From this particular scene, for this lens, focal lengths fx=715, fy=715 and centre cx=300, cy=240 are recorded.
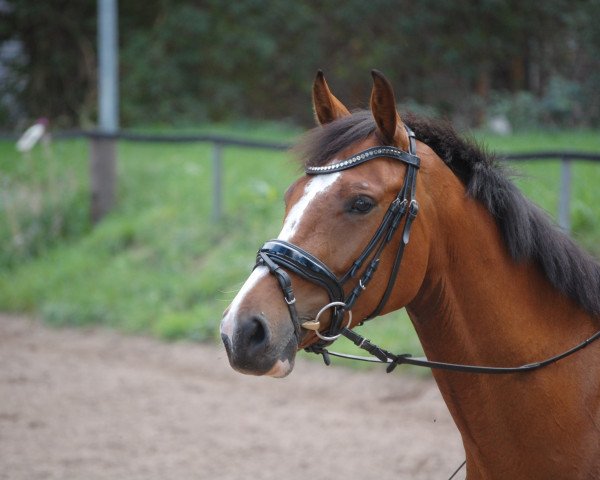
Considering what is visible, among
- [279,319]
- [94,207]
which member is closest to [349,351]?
[279,319]

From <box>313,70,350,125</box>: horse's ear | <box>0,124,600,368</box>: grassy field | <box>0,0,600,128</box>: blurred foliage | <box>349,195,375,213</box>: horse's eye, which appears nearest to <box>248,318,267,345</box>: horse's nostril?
<box>349,195,375,213</box>: horse's eye

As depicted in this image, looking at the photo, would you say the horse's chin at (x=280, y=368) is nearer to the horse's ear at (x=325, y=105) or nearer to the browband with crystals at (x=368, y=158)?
the browband with crystals at (x=368, y=158)

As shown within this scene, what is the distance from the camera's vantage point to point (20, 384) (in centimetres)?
657

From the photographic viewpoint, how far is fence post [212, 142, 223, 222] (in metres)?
9.32

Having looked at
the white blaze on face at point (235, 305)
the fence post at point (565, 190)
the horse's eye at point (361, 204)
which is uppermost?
the horse's eye at point (361, 204)

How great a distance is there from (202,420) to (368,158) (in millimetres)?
3870

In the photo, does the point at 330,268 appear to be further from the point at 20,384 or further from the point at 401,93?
the point at 401,93

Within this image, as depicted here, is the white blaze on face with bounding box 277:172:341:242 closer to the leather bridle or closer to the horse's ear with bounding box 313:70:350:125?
the leather bridle

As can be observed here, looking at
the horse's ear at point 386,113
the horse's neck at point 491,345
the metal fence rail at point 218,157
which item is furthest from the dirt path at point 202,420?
the horse's ear at point 386,113

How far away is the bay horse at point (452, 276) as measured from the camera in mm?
2328

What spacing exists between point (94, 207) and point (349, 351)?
552cm

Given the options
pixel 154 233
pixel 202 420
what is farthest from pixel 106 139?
pixel 202 420

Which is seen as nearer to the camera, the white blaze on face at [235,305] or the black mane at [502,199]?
the white blaze on face at [235,305]

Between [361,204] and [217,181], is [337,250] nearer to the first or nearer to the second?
[361,204]
